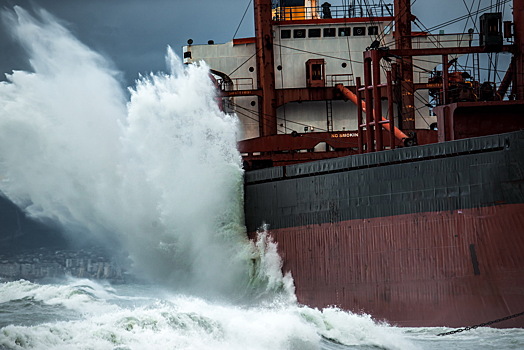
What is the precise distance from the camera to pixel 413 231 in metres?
19.0

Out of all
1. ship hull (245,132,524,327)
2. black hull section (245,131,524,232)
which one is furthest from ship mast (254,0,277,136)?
ship hull (245,132,524,327)

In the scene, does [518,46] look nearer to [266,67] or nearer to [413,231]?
[413,231]

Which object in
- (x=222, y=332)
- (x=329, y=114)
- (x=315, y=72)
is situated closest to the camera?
(x=222, y=332)

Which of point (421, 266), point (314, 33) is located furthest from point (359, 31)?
point (421, 266)

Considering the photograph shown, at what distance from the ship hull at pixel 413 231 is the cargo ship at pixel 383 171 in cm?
3

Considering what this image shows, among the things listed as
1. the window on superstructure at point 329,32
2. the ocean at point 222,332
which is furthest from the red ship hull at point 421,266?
the window on superstructure at point 329,32

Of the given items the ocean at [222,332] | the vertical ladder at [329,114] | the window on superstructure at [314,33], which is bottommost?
the ocean at [222,332]

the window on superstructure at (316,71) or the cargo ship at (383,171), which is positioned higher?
the window on superstructure at (316,71)

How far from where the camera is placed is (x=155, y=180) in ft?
81.8

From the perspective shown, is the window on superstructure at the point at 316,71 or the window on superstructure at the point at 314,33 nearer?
the window on superstructure at the point at 316,71

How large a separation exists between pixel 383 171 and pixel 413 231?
1.60 m

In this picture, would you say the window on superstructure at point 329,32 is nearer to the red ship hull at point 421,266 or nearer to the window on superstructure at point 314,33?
the window on superstructure at point 314,33

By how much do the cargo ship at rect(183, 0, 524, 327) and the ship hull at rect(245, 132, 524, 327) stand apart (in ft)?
0.08

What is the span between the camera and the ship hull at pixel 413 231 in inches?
684
